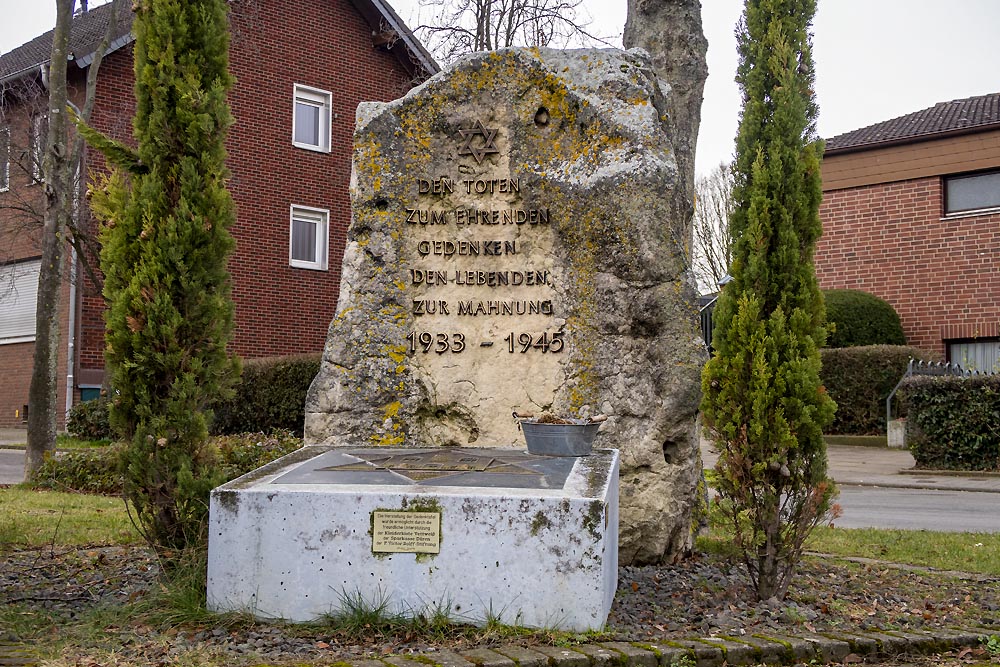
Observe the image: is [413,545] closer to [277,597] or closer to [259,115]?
[277,597]

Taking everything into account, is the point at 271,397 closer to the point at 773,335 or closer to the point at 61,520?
the point at 61,520

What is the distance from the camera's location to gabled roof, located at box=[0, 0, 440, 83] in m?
20.8

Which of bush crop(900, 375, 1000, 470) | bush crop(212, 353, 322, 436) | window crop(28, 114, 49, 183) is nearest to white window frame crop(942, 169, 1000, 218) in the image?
bush crop(900, 375, 1000, 470)

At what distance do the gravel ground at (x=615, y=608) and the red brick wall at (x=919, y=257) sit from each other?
16747 millimetres

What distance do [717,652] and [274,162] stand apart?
18611 millimetres

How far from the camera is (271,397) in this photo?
1714 centimetres

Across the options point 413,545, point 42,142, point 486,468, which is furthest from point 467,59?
point 42,142

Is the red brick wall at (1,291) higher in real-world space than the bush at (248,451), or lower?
higher

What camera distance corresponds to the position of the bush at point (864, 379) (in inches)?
784

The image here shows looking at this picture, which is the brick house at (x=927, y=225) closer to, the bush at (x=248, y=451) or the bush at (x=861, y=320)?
the bush at (x=861, y=320)

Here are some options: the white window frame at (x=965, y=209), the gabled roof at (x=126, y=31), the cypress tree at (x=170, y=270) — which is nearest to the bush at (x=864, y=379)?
the white window frame at (x=965, y=209)

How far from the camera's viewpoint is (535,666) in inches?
167

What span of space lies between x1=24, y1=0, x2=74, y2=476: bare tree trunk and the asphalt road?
8894mm

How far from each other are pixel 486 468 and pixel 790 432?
5.59 feet
